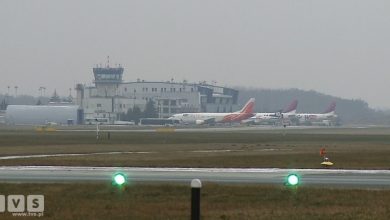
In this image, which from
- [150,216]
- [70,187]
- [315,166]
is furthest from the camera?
[315,166]

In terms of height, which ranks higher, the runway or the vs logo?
the vs logo

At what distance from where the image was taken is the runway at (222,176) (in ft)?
93.5

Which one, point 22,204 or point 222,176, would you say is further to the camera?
point 222,176

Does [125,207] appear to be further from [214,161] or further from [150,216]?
[214,161]

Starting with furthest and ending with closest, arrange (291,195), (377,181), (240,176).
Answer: (240,176)
(377,181)
(291,195)

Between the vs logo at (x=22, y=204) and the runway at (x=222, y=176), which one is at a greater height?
the vs logo at (x=22, y=204)

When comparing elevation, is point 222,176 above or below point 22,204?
below

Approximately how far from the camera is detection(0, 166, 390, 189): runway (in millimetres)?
28500

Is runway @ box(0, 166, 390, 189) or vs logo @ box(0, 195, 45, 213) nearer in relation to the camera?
vs logo @ box(0, 195, 45, 213)

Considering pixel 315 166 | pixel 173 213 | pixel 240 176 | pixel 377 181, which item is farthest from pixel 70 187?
pixel 315 166

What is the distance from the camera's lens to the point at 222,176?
31.6 meters

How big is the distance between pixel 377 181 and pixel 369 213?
10983 mm

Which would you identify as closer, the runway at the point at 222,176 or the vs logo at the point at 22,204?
the vs logo at the point at 22,204

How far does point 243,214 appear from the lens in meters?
18.8
